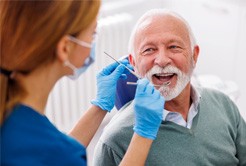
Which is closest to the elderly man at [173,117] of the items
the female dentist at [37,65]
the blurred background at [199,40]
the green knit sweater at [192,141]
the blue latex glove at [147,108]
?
the green knit sweater at [192,141]

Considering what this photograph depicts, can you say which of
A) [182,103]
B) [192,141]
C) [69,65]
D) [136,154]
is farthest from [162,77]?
[69,65]

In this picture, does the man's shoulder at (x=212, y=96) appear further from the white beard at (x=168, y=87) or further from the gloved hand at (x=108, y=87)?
the gloved hand at (x=108, y=87)

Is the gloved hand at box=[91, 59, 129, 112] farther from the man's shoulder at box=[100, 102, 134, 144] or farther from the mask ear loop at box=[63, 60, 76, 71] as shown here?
the mask ear loop at box=[63, 60, 76, 71]

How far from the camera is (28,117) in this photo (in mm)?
998

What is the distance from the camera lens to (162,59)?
1471 millimetres

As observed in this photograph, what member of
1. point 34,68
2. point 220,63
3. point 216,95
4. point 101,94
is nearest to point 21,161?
point 34,68

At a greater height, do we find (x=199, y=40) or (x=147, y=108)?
(x=199, y=40)

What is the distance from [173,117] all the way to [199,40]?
1846mm

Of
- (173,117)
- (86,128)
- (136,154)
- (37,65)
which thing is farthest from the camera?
(173,117)

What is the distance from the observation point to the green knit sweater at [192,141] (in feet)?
4.79

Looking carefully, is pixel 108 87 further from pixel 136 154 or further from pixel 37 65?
pixel 37 65

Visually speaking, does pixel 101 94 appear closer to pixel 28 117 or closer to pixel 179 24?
pixel 179 24

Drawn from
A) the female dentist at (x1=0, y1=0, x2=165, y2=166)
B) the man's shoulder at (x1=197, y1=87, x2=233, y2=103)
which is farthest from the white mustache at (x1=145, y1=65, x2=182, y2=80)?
the female dentist at (x1=0, y1=0, x2=165, y2=166)

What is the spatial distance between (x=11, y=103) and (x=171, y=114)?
2.44 ft
